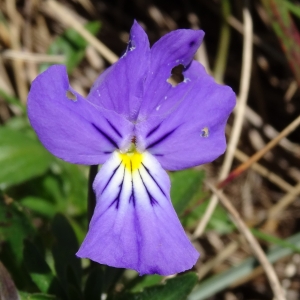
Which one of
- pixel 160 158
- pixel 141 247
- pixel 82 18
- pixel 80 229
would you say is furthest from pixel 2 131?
pixel 141 247

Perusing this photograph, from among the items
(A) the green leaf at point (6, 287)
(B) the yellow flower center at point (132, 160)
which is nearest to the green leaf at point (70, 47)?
(B) the yellow flower center at point (132, 160)


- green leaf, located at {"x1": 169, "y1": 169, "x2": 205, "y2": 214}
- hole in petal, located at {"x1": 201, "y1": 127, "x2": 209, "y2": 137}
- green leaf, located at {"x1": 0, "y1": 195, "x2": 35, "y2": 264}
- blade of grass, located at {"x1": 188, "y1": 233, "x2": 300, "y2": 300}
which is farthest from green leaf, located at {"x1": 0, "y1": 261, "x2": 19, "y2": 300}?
blade of grass, located at {"x1": 188, "y1": 233, "x2": 300, "y2": 300}

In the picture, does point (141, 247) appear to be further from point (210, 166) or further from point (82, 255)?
point (210, 166)

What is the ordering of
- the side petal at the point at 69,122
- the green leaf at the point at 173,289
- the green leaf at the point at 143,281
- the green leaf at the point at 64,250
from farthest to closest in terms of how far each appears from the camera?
1. the green leaf at the point at 143,281
2. the green leaf at the point at 64,250
3. the green leaf at the point at 173,289
4. the side petal at the point at 69,122

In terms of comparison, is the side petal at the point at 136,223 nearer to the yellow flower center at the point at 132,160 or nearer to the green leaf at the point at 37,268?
the yellow flower center at the point at 132,160

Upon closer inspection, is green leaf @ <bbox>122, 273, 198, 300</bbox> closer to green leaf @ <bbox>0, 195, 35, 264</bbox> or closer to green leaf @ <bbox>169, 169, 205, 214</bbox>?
green leaf @ <bbox>169, 169, 205, 214</bbox>

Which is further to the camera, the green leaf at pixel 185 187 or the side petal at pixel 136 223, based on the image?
the green leaf at pixel 185 187
